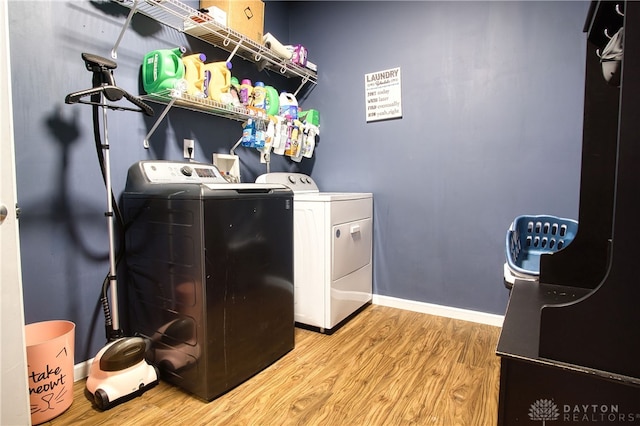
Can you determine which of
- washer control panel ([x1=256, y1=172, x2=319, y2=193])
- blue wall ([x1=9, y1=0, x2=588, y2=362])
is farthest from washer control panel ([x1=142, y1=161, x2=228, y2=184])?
washer control panel ([x1=256, y1=172, x2=319, y2=193])

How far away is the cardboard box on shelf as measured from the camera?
1.98 meters

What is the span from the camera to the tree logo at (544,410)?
2.01 ft

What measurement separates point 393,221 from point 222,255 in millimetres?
1511

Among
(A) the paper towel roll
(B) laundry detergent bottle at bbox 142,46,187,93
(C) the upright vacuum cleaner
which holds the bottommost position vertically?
(C) the upright vacuum cleaner

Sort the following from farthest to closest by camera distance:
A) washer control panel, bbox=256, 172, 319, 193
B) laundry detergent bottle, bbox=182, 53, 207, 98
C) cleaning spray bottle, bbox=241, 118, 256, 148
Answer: washer control panel, bbox=256, 172, 319, 193, cleaning spray bottle, bbox=241, 118, 256, 148, laundry detergent bottle, bbox=182, 53, 207, 98

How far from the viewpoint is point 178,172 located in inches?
69.9

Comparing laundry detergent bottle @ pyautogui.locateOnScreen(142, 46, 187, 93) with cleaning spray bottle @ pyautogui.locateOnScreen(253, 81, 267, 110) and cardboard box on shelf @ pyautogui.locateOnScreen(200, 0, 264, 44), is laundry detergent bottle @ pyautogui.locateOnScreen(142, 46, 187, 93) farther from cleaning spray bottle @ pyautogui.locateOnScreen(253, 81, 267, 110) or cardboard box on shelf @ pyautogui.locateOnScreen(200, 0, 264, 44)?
cleaning spray bottle @ pyautogui.locateOnScreen(253, 81, 267, 110)

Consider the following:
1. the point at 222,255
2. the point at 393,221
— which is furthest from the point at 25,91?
the point at 393,221

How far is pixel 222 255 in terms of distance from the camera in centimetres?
145

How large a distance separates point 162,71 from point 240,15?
2.36 feet

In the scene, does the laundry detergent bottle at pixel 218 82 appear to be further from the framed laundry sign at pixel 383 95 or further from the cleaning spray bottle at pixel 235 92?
the framed laundry sign at pixel 383 95

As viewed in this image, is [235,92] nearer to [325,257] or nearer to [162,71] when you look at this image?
[162,71]

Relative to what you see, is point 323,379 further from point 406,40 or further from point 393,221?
point 406,40

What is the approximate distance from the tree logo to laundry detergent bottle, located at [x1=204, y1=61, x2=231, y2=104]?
1933mm
